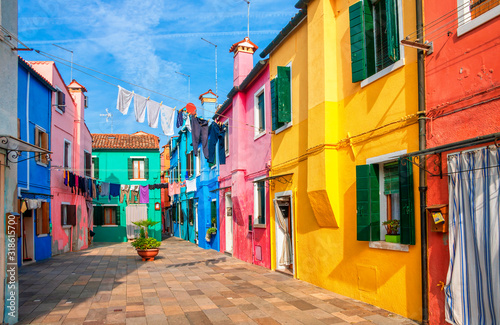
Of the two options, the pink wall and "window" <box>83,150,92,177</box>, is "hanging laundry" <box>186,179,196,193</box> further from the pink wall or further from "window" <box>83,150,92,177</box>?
the pink wall

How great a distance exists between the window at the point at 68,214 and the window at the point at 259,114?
37.3ft

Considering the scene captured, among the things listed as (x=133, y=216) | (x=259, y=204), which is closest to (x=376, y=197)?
(x=259, y=204)

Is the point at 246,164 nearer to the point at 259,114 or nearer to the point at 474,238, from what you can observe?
the point at 259,114

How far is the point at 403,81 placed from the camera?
704cm

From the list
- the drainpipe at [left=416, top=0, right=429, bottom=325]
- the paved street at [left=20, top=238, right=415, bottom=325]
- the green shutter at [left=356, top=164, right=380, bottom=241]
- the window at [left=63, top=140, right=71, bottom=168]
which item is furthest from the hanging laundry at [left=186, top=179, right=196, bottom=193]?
the drainpipe at [left=416, top=0, right=429, bottom=325]

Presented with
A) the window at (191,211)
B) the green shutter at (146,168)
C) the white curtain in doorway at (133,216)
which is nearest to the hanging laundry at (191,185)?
Answer: the window at (191,211)

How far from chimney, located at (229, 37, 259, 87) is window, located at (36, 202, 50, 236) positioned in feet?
30.1

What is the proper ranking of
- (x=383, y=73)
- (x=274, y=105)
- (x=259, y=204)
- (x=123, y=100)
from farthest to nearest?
1. (x=259, y=204)
2. (x=123, y=100)
3. (x=274, y=105)
4. (x=383, y=73)

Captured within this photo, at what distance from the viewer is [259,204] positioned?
14406 millimetres

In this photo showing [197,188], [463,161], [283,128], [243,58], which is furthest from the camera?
[197,188]

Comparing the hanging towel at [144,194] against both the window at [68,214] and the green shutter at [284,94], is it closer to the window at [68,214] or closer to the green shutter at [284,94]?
the window at [68,214]

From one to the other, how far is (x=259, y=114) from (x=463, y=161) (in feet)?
30.3

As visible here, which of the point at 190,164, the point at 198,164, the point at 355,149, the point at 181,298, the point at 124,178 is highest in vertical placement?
the point at 190,164

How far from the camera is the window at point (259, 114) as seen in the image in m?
14.1
